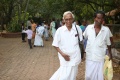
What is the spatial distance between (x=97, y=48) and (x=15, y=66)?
5129 millimetres

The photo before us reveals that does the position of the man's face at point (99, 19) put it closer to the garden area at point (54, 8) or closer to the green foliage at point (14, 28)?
the garden area at point (54, 8)

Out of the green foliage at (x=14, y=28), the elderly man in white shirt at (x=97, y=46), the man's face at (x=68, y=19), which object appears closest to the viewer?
the man's face at (x=68, y=19)

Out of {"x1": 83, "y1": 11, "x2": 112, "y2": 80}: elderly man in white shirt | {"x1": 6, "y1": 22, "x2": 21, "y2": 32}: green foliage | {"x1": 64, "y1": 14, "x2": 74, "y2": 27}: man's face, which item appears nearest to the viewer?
{"x1": 64, "y1": 14, "x2": 74, "y2": 27}: man's face

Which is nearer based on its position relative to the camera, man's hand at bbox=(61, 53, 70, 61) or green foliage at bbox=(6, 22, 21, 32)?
man's hand at bbox=(61, 53, 70, 61)

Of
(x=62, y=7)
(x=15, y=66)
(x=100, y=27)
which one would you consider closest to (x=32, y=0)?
(x=62, y=7)

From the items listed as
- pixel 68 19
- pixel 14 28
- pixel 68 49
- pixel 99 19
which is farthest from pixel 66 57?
pixel 14 28

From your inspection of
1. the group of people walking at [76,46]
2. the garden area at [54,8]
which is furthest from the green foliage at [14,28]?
the group of people walking at [76,46]

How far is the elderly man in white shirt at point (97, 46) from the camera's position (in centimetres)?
543

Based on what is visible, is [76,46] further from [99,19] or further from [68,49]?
[99,19]

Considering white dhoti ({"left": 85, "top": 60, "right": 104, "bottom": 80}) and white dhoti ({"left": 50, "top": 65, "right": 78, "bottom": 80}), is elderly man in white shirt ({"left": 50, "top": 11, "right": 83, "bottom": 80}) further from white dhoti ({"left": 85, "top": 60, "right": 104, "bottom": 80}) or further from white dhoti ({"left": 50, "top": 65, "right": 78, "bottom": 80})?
white dhoti ({"left": 85, "top": 60, "right": 104, "bottom": 80})

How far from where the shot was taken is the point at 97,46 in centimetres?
542

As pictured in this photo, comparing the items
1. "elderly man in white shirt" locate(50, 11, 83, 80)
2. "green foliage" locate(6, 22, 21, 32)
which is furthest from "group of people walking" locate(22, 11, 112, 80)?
"green foliage" locate(6, 22, 21, 32)

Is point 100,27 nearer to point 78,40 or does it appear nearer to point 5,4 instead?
point 78,40

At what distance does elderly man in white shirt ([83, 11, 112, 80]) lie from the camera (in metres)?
5.43
